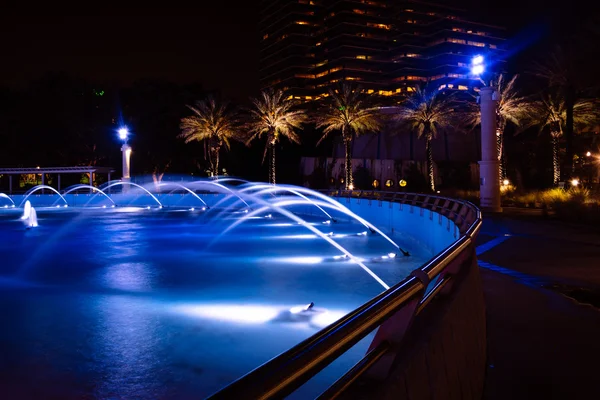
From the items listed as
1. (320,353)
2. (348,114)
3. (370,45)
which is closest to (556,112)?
(348,114)

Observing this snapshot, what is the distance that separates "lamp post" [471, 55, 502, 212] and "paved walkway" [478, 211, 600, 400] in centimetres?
1428

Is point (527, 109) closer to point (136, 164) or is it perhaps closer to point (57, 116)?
point (136, 164)

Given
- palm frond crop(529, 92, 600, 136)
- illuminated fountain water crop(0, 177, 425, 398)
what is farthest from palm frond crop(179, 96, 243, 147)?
illuminated fountain water crop(0, 177, 425, 398)

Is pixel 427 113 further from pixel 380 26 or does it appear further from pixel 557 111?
pixel 380 26

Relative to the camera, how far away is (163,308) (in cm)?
1116

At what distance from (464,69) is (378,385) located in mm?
157183

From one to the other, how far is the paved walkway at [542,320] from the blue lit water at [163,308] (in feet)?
7.08

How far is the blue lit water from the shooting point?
23.7ft

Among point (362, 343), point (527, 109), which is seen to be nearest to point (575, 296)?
point (362, 343)

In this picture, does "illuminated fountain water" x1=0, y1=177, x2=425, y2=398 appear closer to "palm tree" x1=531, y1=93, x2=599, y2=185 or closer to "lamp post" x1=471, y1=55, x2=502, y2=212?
"lamp post" x1=471, y1=55, x2=502, y2=212

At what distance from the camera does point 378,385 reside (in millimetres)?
3080

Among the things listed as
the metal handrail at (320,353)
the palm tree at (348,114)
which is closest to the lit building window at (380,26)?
the palm tree at (348,114)

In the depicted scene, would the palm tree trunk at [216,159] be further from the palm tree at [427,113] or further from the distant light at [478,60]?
the distant light at [478,60]

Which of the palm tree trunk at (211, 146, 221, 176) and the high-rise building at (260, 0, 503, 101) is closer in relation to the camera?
the palm tree trunk at (211, 146, 221, 176)
